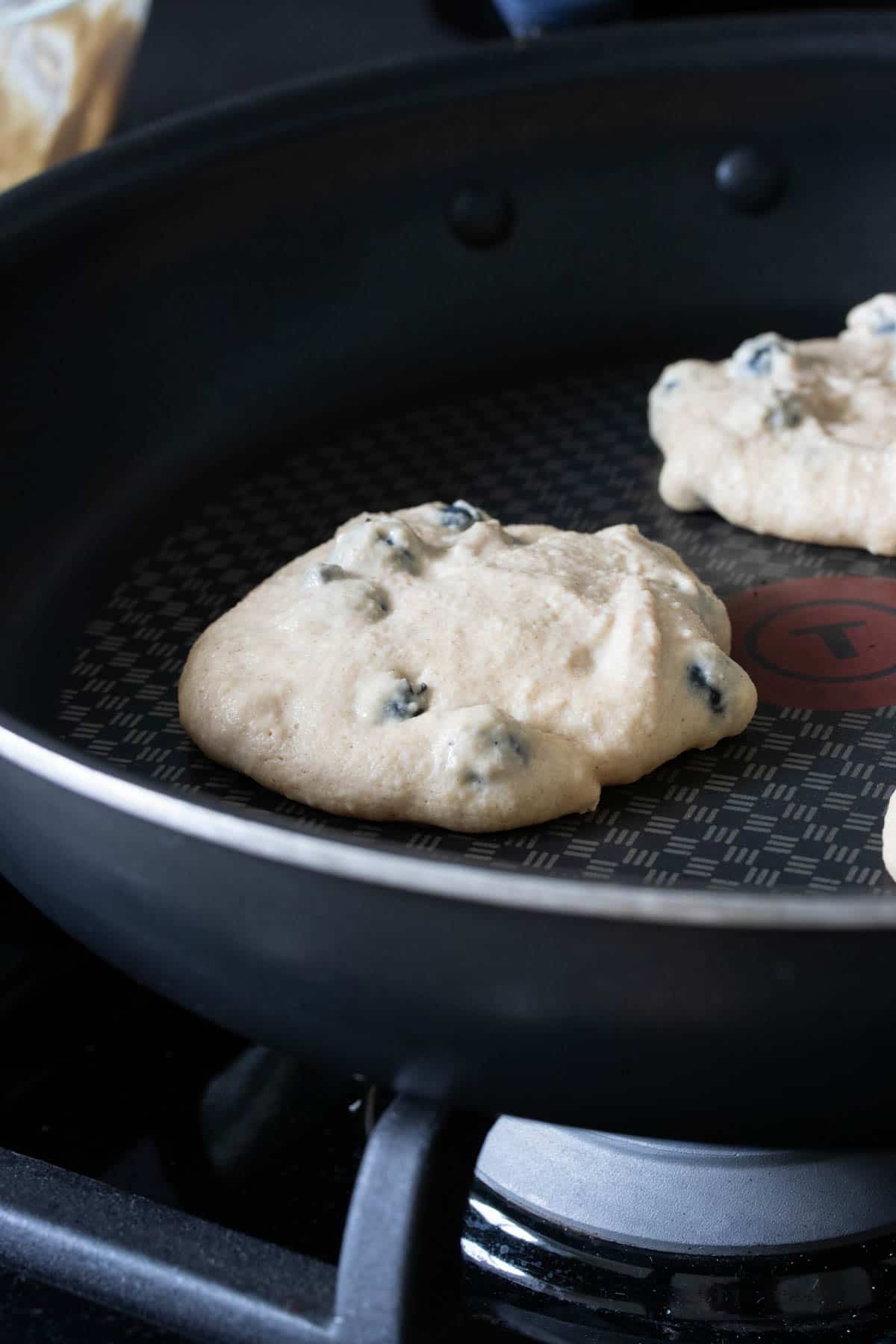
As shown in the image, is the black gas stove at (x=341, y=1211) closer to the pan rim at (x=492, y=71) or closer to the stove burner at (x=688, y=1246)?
the stove burner at (x=688, y=1246)

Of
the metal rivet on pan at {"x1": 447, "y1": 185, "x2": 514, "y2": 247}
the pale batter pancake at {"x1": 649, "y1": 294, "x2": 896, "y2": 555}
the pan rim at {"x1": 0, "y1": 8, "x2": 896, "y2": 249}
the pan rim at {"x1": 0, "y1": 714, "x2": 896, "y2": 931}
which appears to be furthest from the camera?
the metal rivet on pan at {"x1": 447, "y1": 185, "x2": 514, "y2": 247}

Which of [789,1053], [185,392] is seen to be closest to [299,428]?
[185,392]

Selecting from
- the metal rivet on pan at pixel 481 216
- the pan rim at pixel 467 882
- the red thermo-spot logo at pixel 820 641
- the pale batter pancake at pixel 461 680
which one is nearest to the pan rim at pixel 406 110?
the pan rim at pixel 467 882

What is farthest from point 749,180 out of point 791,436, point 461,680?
point 461,680

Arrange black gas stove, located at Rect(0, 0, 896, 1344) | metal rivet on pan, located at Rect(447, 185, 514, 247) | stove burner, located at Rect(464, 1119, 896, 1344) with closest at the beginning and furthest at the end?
black gas stove, located at Rect(0, 0, 896, 1344), stove burner, located at Rect(464, 1119, 896, 1344), metal rivet on pan, located at Rect(447, 185, 514, 247)

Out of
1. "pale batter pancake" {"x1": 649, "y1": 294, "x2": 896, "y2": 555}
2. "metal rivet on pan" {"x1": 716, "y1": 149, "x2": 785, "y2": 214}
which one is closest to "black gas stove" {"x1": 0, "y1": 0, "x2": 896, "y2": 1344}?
"pale batter pancake" {"x1": 649, "y1": 294, "x2": 896, "y2": 555}

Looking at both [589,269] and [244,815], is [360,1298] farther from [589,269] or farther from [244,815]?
[589,269]

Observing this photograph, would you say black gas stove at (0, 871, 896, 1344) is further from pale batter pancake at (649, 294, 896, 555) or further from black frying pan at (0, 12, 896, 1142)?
pale batter pancake at (649, 294, 896, 555)
